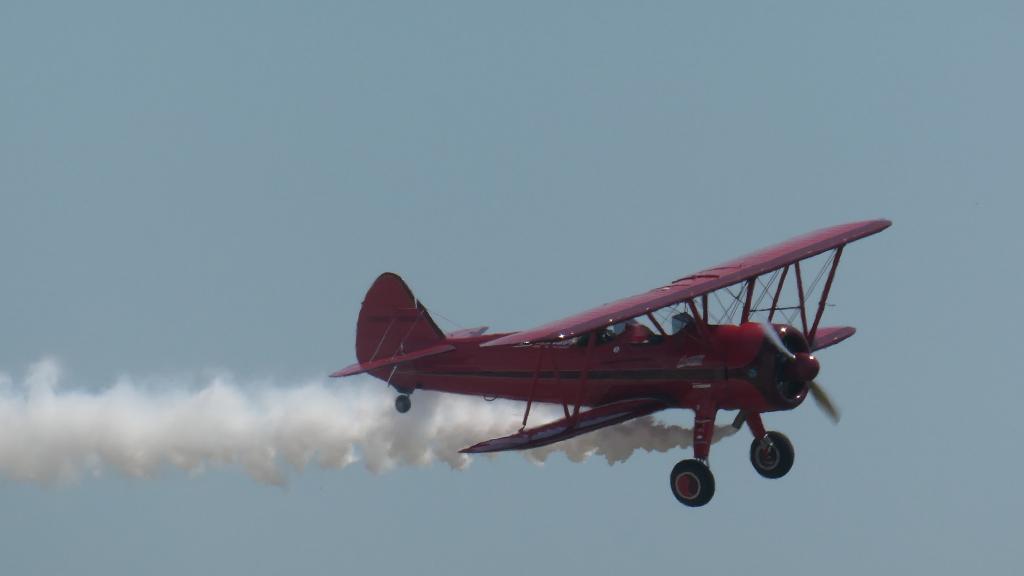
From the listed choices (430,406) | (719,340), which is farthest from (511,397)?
(719,340)

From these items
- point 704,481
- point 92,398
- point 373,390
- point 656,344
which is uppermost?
point 92,398

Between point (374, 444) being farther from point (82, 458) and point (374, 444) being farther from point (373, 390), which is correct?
point (82, 458)

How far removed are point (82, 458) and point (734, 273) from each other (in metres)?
13.1

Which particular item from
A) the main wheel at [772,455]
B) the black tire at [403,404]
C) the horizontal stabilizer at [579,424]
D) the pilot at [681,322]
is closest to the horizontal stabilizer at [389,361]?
the black tire at [403,404]

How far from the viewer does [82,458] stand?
37656 mm

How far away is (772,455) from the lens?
101ft

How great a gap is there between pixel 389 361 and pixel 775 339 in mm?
8462

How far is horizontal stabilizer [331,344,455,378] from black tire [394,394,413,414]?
0.56 m

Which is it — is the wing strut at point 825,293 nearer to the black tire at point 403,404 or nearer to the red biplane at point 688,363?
the red biplane at point 688,363

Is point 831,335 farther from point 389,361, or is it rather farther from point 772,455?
point 389,361

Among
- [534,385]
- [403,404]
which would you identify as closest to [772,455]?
[534,385]

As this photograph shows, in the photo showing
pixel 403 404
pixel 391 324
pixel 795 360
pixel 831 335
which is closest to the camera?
pixel 795 360

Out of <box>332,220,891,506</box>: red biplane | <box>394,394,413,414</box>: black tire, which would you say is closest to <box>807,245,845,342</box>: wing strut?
<box>332,220,891,506</box>: red biplane

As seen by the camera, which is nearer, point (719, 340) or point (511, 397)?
point (719, 340)
